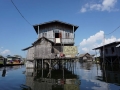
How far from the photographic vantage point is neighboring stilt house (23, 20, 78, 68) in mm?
24172

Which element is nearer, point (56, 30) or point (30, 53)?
point (56, 30)

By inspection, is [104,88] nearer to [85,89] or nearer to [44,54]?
[85,89]

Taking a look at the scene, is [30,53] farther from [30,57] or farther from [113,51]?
[113,51]

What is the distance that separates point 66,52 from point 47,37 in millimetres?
6238

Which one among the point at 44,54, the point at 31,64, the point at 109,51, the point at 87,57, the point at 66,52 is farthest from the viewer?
the point at 87,57

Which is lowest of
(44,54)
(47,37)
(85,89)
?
(85,89)

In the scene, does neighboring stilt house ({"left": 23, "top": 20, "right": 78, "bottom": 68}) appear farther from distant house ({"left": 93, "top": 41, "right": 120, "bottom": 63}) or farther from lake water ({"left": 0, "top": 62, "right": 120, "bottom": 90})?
distant house ({"left": 93, "top": 41, "right": 120, "bottom": 63})

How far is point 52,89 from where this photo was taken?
1107cm

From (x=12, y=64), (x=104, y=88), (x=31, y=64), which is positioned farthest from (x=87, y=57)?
(x=104, y=88)

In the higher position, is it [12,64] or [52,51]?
[52,51]

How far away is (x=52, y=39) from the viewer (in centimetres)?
2477

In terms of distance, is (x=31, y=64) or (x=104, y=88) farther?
(x=31, y=64)

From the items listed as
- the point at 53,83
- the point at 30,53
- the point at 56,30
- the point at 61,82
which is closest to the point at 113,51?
the point at 56,30

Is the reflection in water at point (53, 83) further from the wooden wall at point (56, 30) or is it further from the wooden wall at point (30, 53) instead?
the wooden wall at point (30, 53)
